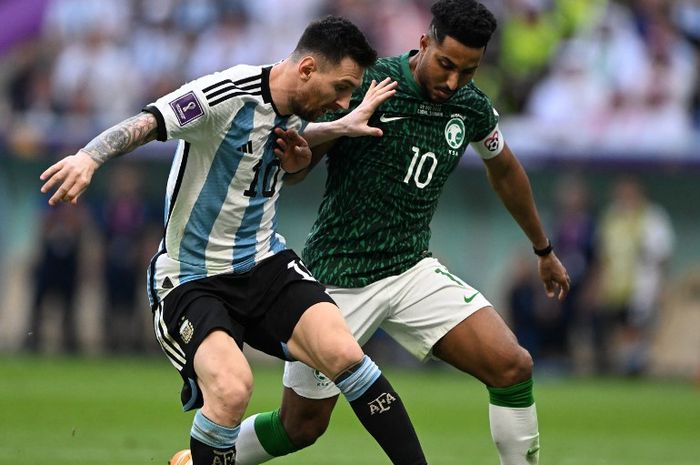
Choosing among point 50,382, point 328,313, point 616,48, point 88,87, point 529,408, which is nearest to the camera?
point 328,313

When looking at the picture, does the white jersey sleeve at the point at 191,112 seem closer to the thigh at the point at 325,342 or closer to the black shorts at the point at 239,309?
the black shorts at the point at 239,309

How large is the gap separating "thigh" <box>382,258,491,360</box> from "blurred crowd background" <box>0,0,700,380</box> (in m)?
11.4

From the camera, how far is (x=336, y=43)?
280 inches

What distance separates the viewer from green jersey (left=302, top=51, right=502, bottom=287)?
785cm

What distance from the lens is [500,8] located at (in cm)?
2022

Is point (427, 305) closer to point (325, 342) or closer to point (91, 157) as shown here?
point (325, 342)

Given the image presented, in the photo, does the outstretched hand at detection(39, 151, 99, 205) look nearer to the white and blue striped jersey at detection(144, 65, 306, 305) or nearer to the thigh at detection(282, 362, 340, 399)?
the white and blue striped jersey at detection(144, 65, 306, 305)

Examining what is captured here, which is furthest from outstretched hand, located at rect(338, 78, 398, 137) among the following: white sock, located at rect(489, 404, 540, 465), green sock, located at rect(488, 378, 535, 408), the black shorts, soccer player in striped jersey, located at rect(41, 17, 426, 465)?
white sock, located at rect(489, 404, 540, 465)

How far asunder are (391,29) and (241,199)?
13.2 metres

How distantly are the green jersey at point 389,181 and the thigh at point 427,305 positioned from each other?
0.10 metres

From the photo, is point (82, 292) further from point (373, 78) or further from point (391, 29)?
point (373, 78)

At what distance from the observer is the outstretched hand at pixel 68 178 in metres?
6.10

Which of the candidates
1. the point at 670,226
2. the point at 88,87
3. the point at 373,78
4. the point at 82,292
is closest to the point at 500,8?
the point at 670,226

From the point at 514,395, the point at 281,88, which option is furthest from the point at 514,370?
the point at 281,88
